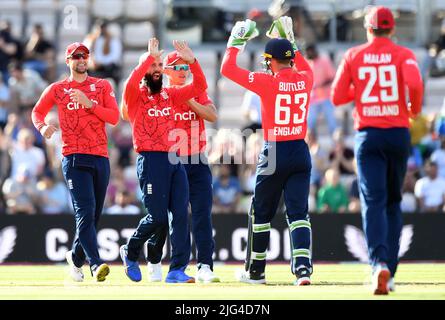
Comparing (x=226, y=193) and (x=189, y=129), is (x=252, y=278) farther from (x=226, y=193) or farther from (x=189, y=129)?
(x=226, y=193)

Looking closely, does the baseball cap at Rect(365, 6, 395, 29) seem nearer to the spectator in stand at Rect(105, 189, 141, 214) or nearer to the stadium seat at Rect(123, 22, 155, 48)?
the spectator in stand at Rect(105, 189, 141, 214)

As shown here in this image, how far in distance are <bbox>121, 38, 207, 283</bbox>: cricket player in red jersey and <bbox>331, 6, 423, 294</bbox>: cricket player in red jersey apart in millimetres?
2061

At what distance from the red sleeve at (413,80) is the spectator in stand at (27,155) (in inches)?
378

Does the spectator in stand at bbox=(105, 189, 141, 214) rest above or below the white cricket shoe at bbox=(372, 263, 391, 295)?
below

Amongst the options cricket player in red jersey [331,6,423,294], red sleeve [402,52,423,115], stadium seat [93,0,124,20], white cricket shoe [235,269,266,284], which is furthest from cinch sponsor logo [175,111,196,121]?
stadium seat [93,0,124,20]

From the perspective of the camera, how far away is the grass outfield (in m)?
9.96

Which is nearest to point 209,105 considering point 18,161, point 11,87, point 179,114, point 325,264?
point 179,114

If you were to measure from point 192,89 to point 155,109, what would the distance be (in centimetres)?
42

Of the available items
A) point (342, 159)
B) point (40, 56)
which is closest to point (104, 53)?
point (40, 56)

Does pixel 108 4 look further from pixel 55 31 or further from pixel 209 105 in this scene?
pixel 209 105

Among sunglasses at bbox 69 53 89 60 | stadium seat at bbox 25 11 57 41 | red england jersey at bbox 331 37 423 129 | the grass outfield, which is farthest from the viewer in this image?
stadium seat at bbox 25 11 57 41

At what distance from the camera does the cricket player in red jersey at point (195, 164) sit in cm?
1208

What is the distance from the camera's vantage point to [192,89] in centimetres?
1181

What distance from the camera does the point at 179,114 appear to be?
12.2 metres
